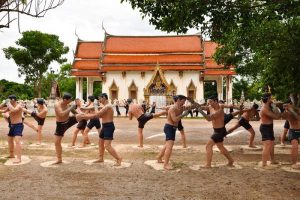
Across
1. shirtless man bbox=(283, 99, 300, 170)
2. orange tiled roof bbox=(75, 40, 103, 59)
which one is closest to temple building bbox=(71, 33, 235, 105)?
orange tiled roof bbox=(75, 40, 103, 59)

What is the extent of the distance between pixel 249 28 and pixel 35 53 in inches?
1572

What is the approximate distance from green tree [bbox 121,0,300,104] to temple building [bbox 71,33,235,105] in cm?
2780

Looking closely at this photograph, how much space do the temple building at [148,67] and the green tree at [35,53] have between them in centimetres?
366

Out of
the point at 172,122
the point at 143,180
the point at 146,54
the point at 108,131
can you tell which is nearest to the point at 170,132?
the point at 172,122

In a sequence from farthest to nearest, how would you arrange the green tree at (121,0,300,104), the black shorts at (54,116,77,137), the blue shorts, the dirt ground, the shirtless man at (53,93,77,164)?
1. the blue shorts
2. the black shorts at (54,116,77,137)
3. the shirtless man at (53,93,77,164)
4. the green tree at (121,0,300,104)
5. the dirt ground

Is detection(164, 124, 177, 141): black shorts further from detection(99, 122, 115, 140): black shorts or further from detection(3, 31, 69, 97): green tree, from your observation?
detection(3, 31, 69, 97): green tree

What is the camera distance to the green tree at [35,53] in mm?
48094

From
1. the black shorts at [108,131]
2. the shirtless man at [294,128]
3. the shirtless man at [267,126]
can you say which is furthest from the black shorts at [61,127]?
Answer: the shirtless man at [294,128]

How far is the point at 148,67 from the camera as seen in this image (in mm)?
45125

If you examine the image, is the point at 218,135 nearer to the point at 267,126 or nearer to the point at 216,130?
the point at 216,130

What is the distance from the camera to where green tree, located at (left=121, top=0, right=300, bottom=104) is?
8984 mm

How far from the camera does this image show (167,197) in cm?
732

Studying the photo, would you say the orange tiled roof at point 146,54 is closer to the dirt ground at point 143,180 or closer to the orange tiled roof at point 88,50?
the orange tiled roof at point 88,50

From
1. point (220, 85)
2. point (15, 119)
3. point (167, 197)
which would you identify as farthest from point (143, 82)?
point (167, 197)
